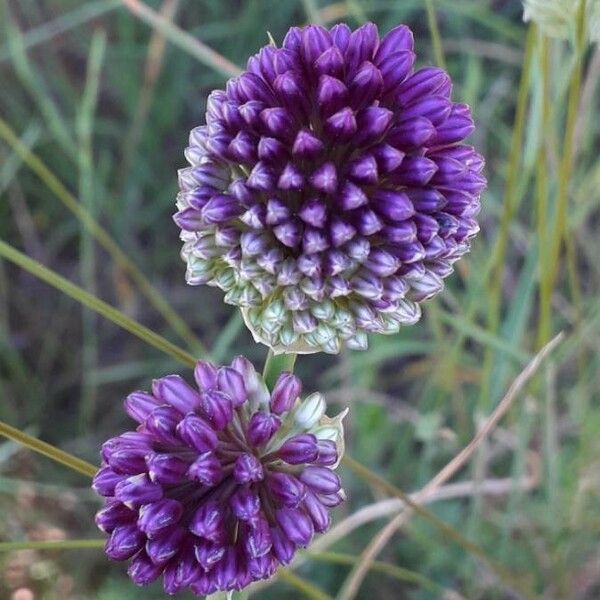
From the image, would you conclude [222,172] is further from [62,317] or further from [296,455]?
[62,317]

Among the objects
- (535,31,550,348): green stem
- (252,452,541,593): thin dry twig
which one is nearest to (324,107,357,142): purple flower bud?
(535,31,550,348): green stem

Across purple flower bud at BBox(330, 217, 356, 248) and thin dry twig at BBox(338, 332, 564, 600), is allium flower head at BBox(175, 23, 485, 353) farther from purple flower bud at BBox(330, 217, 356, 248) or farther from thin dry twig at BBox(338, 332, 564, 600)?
thin dry twig at BBox(338, 332, 564, 600)

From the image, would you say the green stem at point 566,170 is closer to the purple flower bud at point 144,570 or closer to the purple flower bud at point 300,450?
the purple flower bud at point 300,450

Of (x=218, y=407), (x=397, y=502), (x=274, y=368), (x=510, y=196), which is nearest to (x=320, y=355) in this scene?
(x=397, y=502)

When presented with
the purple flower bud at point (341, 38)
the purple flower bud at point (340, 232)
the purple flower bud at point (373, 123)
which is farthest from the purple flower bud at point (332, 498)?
the purple flower bud at point (341, 38)

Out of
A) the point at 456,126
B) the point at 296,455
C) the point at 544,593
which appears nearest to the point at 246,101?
the point at 456,126

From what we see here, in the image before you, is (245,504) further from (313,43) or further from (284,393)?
(313,43)
